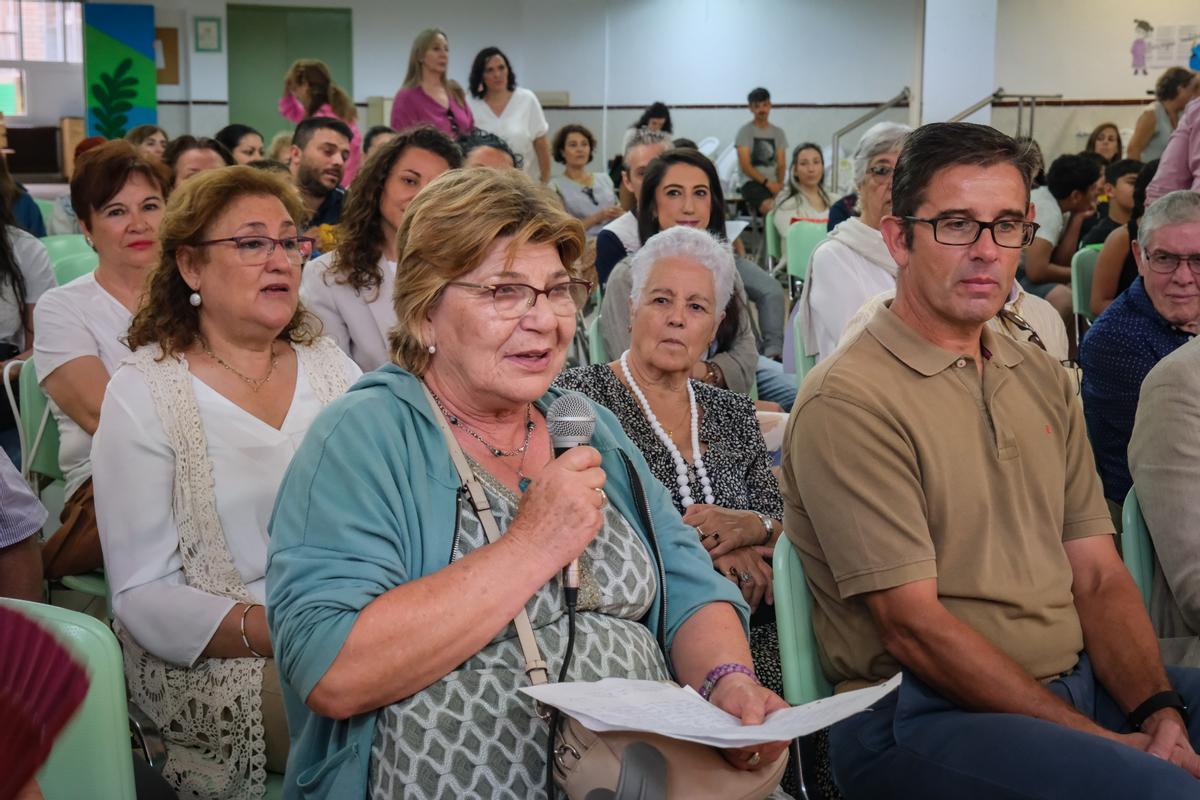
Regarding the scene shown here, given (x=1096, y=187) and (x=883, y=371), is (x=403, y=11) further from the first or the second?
(x=883, y=371)

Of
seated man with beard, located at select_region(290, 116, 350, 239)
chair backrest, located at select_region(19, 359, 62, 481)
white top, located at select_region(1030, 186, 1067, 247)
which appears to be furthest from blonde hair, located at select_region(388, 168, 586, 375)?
white top, located at select_region(1030, 186, 1067, 247)

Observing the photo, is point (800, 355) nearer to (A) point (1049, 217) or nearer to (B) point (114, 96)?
(A) point (1049, 217)

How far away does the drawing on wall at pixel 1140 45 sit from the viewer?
11.7 metres

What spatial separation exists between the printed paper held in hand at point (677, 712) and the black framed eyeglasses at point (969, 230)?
0.97m

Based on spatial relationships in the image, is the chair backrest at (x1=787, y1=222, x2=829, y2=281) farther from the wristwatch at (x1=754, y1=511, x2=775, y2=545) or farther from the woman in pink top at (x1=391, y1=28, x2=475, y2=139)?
the wristwatch at (x1=754, y1=511, x2=775, y2=545)

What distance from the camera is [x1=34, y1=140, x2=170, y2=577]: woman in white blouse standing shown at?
2.63m

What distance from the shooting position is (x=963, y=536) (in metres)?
1.98

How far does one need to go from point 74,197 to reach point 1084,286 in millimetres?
4381

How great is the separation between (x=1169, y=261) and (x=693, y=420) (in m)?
1.37

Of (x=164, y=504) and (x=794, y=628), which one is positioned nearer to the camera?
(x=794, y=628)

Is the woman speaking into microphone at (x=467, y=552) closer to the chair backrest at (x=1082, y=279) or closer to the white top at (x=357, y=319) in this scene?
the white top at (x=357, y=319)

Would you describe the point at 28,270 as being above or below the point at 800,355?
above

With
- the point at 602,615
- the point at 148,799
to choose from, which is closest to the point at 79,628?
the point at 148,799

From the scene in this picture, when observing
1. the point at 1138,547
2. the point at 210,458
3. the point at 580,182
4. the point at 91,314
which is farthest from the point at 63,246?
the point at 1138,547
